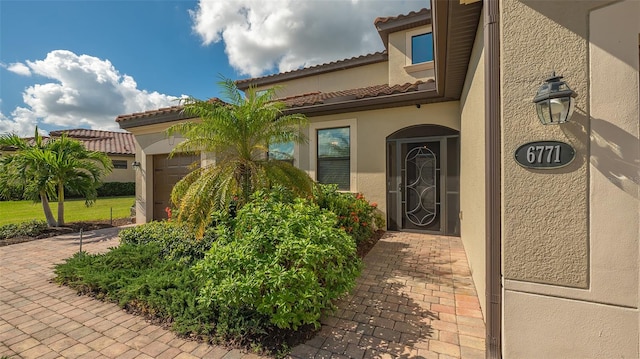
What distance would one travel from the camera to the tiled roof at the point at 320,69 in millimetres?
10377

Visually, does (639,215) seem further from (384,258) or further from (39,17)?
(39,17)

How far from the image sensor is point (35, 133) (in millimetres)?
8461

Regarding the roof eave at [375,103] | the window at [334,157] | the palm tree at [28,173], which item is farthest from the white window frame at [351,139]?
the palm tree at [28,173]

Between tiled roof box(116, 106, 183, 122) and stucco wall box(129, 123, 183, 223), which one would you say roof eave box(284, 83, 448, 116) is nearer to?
tiled roof box(116, 106, 183, 122)

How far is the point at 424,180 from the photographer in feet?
23.1

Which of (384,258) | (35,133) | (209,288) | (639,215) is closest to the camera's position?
(639,215)

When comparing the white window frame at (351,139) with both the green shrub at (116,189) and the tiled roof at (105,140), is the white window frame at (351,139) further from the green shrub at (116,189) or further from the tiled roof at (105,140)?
→ the tiled roof at (105,140)

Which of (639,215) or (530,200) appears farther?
(530,200)

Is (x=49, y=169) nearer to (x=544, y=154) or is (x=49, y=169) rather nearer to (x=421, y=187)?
(x=421, y=187)

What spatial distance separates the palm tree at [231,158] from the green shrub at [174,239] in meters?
0.36

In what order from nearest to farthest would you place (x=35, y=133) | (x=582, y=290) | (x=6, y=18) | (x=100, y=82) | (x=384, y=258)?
(x=582, y=290), (x=384, y=258), (x=6, y=18), (x=35, y=133), (x=100, y=82)

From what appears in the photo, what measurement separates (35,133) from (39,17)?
3.85 metres

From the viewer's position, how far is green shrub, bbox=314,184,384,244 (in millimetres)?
5645

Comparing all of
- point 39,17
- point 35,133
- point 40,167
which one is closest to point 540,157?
point 39,17
